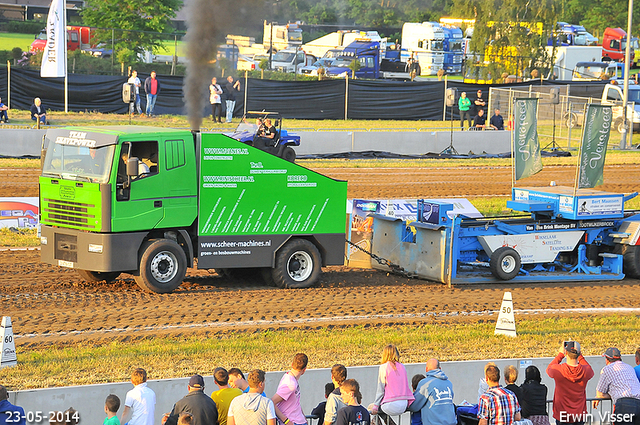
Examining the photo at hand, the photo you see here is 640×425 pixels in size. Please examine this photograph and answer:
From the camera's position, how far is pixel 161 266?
12.6 m

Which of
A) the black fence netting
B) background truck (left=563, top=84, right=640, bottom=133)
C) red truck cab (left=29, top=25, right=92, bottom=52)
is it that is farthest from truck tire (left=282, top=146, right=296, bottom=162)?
red truck cab (left=29, top=25, right=92, bottom=52)

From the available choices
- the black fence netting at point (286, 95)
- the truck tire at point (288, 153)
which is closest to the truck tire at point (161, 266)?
the truck tire at point (288, 153)

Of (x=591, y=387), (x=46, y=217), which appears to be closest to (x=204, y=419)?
(x=591, y=387)

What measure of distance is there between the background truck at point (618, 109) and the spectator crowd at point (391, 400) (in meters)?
25.0

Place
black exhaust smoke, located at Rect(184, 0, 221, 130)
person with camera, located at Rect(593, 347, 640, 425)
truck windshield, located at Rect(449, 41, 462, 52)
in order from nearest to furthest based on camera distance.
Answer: person with camera, located at Rect(593, 347, 640, 425) → black exhaust smoke, located at Rect(184, 0, 221, 130) → truck windshield, located at Rect(449, 41, 462, 52)

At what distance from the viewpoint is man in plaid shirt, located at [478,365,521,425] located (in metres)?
7.30

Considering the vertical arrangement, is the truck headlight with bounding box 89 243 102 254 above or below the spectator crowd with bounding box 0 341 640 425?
above

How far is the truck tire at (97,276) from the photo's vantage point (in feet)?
43.7

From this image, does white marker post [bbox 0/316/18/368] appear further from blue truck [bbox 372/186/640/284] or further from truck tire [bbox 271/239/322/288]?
blue truck [bbox 372/186/640/284]

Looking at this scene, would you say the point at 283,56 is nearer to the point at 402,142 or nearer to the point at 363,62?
the point at 363,62

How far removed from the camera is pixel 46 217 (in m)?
12.7

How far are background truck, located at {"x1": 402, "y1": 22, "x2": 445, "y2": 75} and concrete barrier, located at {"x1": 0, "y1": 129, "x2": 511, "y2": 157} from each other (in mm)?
22766

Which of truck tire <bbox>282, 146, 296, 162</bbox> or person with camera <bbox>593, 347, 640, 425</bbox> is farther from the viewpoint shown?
truck tire <bbox>282, 146, 296, 162</bbox>

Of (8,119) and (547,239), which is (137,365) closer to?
(547,239)
